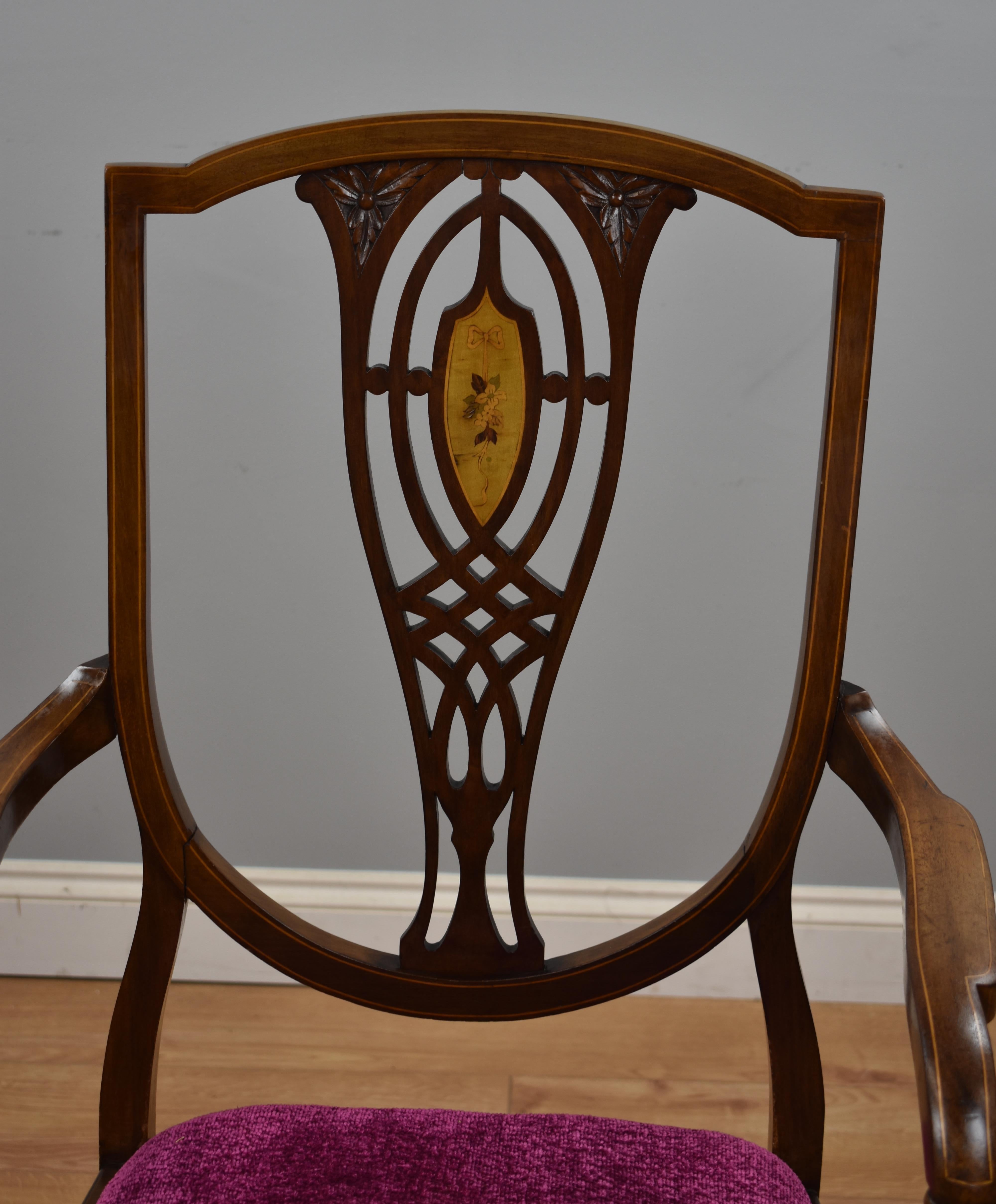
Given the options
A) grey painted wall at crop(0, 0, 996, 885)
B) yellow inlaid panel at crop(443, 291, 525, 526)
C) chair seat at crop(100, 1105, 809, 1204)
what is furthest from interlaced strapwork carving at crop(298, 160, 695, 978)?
grey painted wall at crop(0, 0, 996, 885)

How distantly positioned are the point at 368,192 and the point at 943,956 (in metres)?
0.52

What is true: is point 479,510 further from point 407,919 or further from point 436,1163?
point 407,919

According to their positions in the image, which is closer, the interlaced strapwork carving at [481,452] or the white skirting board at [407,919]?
the interlaced strapwork carving at [481,452]

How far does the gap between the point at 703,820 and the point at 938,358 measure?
2.07 ft

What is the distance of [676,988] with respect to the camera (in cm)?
140

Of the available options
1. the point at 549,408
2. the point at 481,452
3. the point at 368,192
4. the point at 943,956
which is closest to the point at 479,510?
the point at 481,452

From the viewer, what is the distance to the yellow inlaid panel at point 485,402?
63cm

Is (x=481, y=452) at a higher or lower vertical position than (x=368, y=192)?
lower

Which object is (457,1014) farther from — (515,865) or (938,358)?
(938,358)

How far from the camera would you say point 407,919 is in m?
1.37

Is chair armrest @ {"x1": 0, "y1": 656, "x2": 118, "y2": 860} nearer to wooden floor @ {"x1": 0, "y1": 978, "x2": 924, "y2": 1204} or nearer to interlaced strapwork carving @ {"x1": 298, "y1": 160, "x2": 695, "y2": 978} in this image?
interlaced strapwork carving @ {"x1": 298, "y1": 160, "x2": 695, "y2": 978}

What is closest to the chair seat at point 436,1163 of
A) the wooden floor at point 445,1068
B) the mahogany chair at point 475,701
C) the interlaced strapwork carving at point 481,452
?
the mahogany chair at point 475,701

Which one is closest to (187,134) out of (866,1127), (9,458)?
(9,458)

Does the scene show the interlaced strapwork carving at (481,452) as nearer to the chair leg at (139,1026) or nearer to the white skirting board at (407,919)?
the chair leg at (139,1026)
